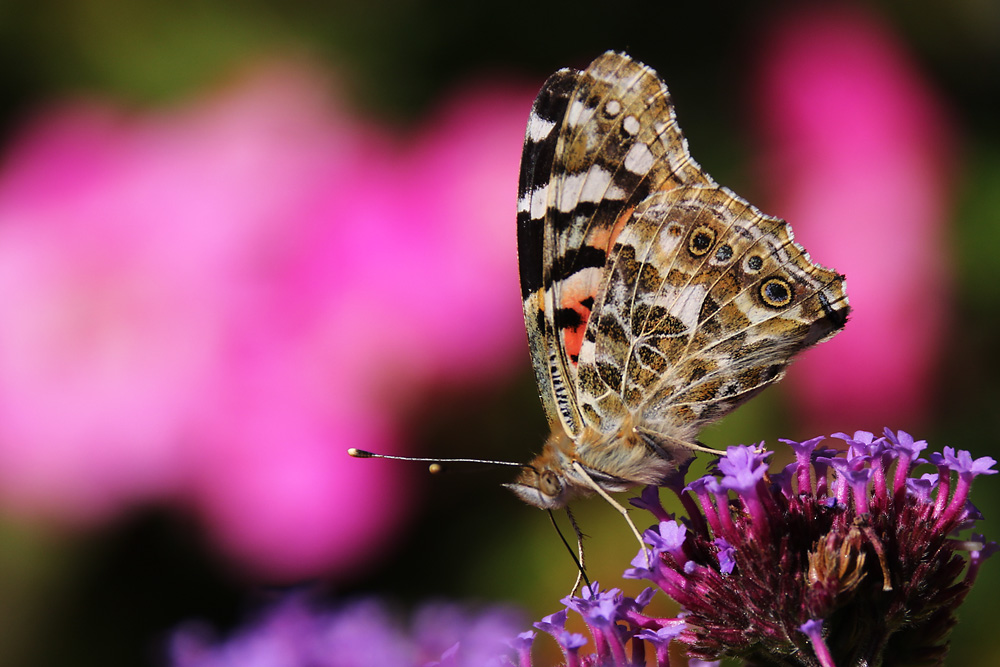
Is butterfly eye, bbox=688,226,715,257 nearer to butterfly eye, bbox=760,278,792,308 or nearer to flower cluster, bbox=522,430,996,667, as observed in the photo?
butterfly eye, bbox=760,278,792,308

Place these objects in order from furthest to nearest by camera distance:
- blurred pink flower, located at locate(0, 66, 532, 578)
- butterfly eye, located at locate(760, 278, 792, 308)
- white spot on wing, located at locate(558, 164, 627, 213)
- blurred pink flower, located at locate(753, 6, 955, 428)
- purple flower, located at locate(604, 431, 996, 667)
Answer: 1. blurred pink flower, located at locate(753, 6, 955, 428)
2. blurred pink flower, located at locate(0, 66, 532, 578)
3. white spot on wing, located at locate(558, 164, 627, 213)
4. butterfly eye, located at locate(760, 278, 792, 308)
5. purple flower, located at locate(604, 431, 996, 667)

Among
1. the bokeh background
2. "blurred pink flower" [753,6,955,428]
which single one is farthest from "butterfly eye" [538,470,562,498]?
"blurred pink flower" [753,6,955,428]

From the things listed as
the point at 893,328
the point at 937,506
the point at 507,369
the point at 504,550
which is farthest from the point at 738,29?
the point at 937,506

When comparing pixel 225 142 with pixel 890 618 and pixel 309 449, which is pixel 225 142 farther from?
pixel 890 618

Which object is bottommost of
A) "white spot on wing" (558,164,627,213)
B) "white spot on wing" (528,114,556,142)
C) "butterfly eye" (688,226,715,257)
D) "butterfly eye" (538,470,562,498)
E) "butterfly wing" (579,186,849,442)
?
"butterfly eye" (538,470,562,498)

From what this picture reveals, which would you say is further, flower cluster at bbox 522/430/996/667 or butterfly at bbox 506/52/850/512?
butterfly at bbox 506/52/850/512

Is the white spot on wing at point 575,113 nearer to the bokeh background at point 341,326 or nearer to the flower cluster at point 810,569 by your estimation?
the flower cluster at point 810,569
